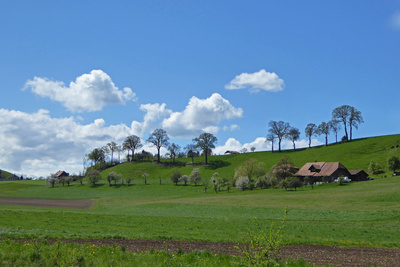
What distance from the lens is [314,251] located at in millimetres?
15867

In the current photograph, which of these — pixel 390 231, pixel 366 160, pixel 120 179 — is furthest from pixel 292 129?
pixel 390 231

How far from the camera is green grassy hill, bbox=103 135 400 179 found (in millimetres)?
108688

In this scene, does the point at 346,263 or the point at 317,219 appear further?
the point at 317,219

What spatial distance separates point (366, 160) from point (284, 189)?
46.0 meters

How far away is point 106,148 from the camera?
176250mm

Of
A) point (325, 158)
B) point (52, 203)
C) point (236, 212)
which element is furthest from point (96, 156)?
point (236, 212)

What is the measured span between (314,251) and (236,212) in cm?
2962

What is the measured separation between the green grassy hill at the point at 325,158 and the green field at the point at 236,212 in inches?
14.2

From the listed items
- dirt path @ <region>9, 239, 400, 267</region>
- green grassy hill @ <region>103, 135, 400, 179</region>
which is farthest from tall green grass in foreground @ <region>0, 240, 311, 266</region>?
green grassy hill @ <region>103, 135, 400, 179</region>

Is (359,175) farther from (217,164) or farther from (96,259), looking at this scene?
(96,259)

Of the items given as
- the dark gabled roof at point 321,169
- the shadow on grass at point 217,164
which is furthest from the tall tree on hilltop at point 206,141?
the dark gabled roof at point 321,169

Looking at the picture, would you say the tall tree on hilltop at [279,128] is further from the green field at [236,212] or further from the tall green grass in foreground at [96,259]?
the tall green grass in foreground at [96,259]

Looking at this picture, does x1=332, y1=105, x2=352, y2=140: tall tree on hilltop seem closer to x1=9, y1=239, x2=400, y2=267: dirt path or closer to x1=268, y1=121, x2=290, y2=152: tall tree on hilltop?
x1=268, y1=121, x2=290, y2=152: tall tree on hilltop

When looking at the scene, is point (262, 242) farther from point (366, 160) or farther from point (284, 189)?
point (366, 160)
